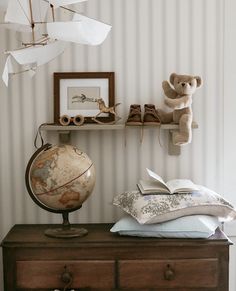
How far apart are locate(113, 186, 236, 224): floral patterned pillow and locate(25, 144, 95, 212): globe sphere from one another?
245mm

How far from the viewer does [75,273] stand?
8.20 feet

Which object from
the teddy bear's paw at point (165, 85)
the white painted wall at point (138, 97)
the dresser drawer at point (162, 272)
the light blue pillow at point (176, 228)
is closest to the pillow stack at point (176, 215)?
the light blue pillow at point (176, 228)

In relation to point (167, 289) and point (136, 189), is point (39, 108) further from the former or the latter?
point (167, 289)

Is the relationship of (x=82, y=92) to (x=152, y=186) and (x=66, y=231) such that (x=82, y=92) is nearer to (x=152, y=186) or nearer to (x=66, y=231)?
(x=152, y=186)

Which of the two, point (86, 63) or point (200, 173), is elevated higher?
point (86, 63)

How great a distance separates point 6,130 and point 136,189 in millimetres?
754

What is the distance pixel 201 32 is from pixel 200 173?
737mm

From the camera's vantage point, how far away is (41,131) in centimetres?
289

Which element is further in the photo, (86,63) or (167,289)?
(86,63)

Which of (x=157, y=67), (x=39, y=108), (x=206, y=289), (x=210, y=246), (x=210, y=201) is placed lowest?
(x=206, y=289)

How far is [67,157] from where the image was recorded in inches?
99.0

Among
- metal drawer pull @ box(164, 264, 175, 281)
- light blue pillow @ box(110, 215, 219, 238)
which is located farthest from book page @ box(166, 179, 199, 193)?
metal drawer pull @ box(164, 264, 175, 281)

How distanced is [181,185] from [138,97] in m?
0.54

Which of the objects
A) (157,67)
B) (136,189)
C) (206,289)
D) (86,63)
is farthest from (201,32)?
(206,289)
